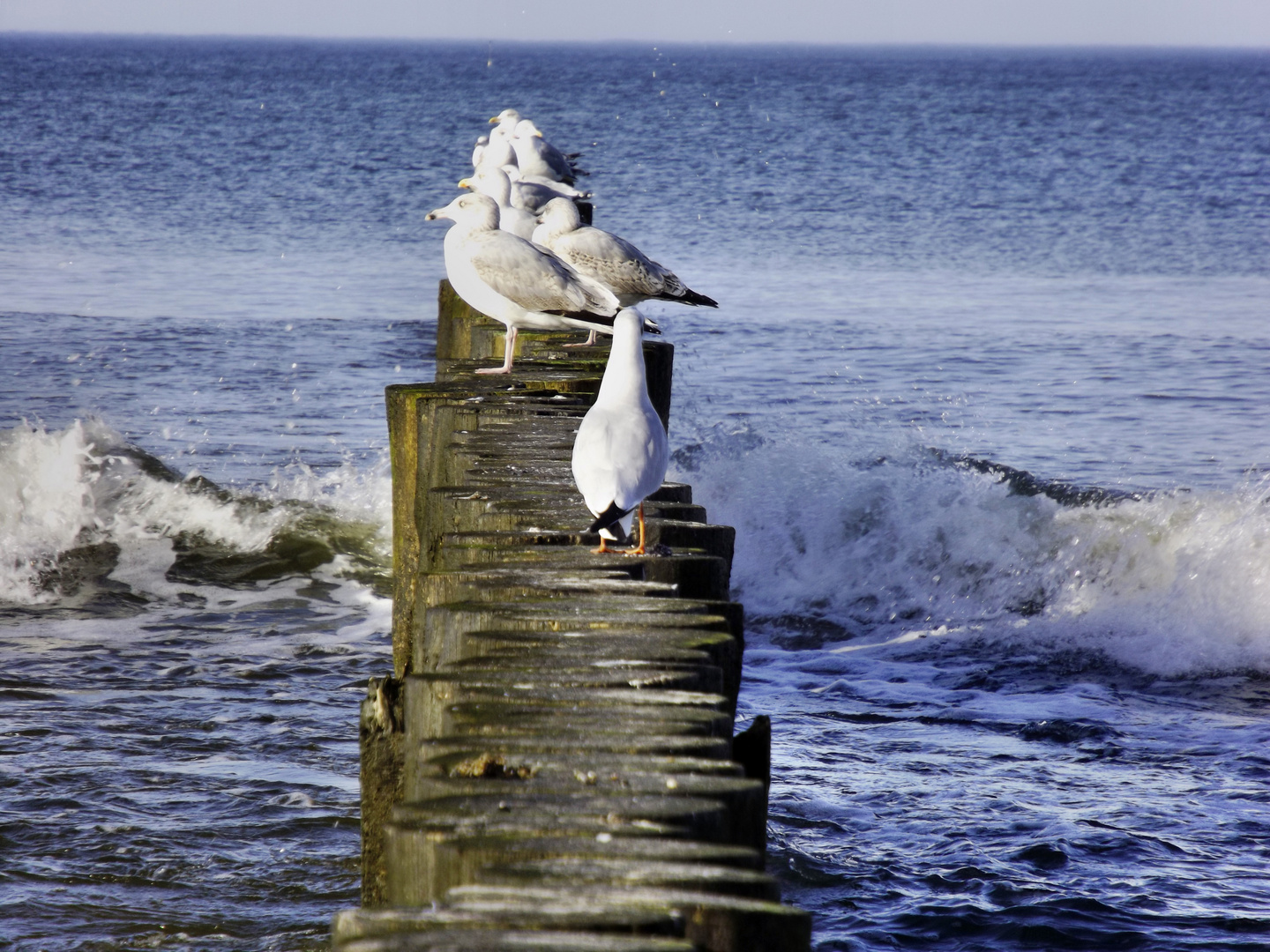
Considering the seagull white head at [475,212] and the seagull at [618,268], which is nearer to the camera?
the seagull white head at [475,212]

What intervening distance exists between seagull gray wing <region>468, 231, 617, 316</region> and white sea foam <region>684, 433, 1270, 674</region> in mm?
3029

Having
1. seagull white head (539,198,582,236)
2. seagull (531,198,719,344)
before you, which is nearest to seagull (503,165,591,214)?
seagull white head (539,198,582,236)

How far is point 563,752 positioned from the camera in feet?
7.39

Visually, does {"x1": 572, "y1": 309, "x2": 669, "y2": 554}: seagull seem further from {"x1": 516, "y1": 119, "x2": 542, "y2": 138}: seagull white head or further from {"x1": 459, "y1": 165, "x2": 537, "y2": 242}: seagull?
{"x1": 516, "y1": 119, "x2": 542, "y2": 138}: seagull white head

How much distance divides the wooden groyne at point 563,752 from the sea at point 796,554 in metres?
1.46

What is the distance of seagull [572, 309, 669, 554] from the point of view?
335cm

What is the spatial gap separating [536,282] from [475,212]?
1.06 m

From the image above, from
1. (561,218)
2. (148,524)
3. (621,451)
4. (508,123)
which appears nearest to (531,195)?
(561,218)

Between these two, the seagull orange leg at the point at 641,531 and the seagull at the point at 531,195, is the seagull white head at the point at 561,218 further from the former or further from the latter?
the seagull orange leg at the point at 641,531

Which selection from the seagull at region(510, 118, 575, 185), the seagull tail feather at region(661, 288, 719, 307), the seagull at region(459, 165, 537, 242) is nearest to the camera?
the seagull tail feather at region(661, 288, 719, 307)

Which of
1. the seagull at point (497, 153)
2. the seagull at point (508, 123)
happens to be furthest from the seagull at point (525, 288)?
the seagull at point (508, 123)

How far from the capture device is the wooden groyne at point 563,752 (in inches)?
71.6

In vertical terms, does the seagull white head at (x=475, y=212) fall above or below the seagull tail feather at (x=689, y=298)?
above

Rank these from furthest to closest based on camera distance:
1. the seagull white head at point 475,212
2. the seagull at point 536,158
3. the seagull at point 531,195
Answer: the seagull at point 536,158 < the seagull at point 531,195 < the seagull white head at point 475,212
